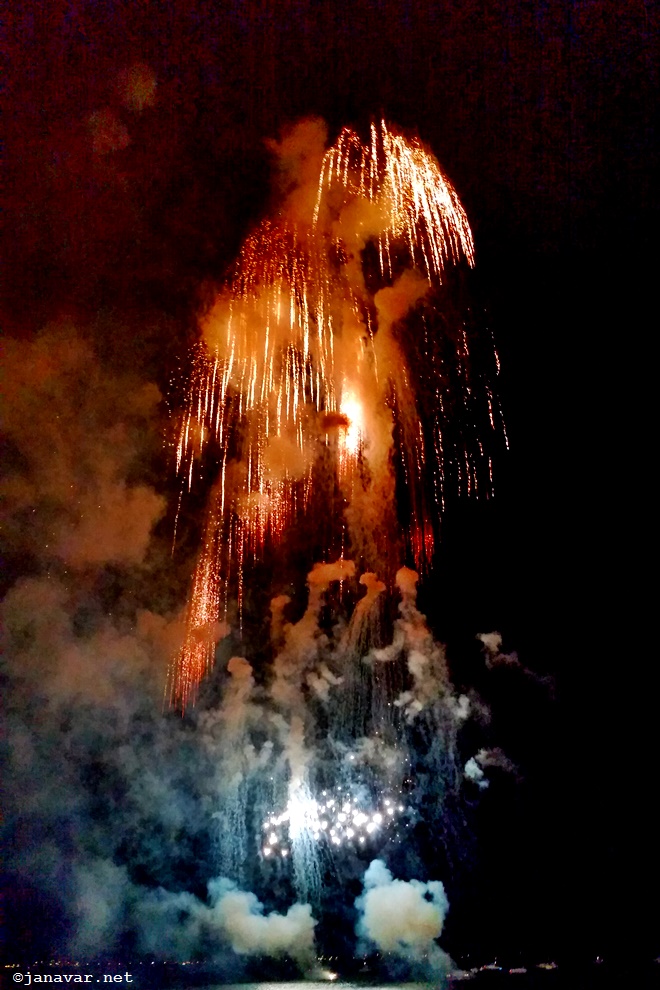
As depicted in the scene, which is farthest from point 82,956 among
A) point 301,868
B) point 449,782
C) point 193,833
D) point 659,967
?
point 659,967

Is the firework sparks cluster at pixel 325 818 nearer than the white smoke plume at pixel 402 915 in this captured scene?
Yes

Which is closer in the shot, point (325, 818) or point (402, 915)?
point (325, 818)

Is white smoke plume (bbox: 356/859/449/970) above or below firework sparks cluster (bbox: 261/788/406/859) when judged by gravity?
below

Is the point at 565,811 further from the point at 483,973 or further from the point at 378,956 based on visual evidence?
the point at 378,956

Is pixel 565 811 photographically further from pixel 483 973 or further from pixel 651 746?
pixel 483 973

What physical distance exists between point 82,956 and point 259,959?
16428mm

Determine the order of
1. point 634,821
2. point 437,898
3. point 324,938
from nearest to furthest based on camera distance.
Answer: point 634,821
point 437,898
point 324,938

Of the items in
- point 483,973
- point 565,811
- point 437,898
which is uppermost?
point 565,811

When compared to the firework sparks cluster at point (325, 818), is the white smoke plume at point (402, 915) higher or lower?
lower

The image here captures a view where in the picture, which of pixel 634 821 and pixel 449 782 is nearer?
pixel 634 821

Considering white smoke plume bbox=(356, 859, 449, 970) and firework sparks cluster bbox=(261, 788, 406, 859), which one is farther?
white smoke plume bbox=(356, 859, 449, 970)

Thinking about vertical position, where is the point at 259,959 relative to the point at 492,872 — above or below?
below

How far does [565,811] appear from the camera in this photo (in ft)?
97.6

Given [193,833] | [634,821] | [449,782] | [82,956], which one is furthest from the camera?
[449,782]
